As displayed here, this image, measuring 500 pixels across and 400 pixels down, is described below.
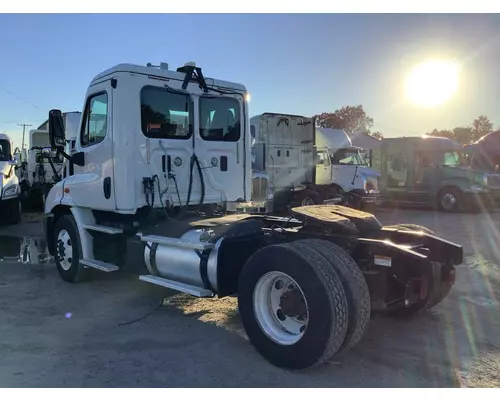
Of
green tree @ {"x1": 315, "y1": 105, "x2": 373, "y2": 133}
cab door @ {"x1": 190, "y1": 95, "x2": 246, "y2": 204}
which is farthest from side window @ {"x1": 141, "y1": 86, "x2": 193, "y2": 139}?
green tree @ {"x1": 315, "y1": 105, "x2": 373, "y2": 133}

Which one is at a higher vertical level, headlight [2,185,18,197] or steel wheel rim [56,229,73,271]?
headlight [2,185,18,197]

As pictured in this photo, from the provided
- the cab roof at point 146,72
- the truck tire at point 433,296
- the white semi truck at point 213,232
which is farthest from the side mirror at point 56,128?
the truck tire at point 433,296

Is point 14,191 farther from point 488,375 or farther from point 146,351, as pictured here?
point 488,375

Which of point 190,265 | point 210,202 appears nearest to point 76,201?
point 210,202

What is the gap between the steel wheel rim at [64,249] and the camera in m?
6.44

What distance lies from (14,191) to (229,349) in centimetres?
1057

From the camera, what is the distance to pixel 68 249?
646cm

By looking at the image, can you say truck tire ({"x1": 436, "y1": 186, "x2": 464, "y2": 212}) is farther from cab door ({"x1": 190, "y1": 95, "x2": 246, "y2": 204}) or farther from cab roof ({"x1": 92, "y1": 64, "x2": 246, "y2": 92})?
cab roof ({"x1": 92, "y1": 64, "x2": 246, "y2": 92})

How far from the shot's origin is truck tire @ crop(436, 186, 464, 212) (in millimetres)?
16636

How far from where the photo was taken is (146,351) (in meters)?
4.13

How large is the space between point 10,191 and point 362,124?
7178cm

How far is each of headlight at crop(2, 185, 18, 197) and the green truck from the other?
13116mm

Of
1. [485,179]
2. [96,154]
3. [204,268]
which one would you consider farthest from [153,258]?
[485,179]

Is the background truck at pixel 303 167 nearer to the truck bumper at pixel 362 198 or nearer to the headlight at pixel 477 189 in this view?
the truck bumper at pixel 362 198
